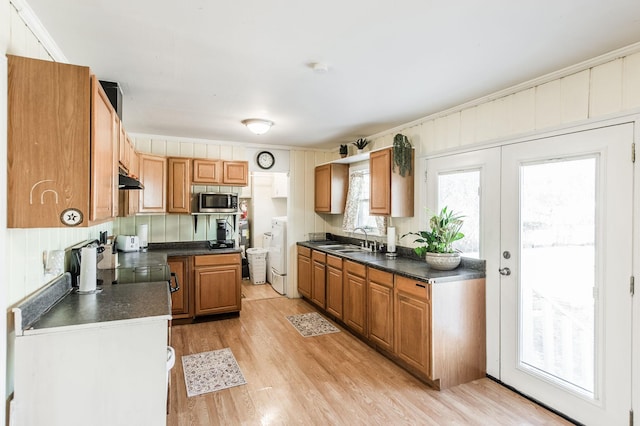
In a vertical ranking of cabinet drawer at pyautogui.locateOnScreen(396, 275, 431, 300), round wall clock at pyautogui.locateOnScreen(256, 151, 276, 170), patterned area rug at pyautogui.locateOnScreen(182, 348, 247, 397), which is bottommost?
patterned area rug at pyautogui.locateOnScreen(182, 348, 247, 397)

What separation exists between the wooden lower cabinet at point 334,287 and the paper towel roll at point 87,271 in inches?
101

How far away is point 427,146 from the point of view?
3588 mm

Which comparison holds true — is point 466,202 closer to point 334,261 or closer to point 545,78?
point 545,78

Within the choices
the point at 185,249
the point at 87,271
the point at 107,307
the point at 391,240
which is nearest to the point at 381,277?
the point at 391,240

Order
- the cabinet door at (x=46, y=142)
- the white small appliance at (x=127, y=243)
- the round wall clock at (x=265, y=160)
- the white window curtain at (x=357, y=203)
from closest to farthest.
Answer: the cabinet door at (x=46, y=142)
the white small appliance at (x=127, y=243)
the white window curtain at (x=357, y=203)
the round wall clock at (x=265, y=160)

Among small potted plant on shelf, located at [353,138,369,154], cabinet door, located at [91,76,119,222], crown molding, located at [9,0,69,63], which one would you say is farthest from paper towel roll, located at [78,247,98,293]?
small potted plant on shelf, located at [353,138,369,154]

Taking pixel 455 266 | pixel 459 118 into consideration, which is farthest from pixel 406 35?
pixel 455 266

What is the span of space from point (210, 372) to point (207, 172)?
8.58 ft

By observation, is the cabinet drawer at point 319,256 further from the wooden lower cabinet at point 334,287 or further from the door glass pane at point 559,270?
the door glass pane at point 559,270

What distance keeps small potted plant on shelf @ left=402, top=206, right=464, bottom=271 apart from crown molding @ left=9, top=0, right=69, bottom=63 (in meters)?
3.05

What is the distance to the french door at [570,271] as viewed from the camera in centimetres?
211

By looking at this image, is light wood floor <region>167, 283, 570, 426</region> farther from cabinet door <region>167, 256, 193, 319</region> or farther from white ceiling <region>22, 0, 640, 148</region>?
white ceiling <region>22, 0, 640, 148</region>

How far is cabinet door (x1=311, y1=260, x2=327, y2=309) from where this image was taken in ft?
15.0

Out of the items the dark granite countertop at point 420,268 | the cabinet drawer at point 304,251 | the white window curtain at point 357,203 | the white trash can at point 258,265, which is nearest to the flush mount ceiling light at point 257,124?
the white window curtain at point 357,203
